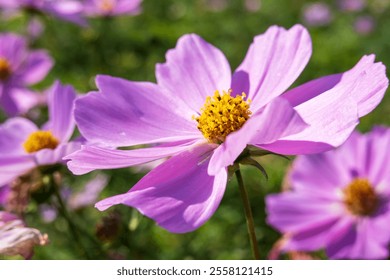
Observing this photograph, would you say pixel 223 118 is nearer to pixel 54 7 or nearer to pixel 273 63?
pixel 273 63

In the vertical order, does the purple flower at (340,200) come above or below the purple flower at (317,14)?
below


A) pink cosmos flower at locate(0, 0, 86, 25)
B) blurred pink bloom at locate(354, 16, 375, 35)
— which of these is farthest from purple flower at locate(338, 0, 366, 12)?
pink cosmos flower at locate(0, 0, 86, 25)

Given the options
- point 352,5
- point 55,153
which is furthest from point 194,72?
point 352,5

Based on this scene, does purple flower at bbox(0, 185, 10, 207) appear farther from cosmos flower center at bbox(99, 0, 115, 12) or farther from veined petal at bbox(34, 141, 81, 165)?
cosmos flower center at bbox(99, 0, 115, 12)

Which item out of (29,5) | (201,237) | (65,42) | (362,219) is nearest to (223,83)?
(362,219)

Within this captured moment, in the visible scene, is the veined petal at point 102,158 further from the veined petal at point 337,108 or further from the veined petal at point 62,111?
the veined petal at point 62,111

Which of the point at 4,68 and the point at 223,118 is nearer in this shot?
the point at 223,118

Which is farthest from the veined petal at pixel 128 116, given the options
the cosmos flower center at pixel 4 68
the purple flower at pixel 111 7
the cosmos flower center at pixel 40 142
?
the purple flower at pixel 111 7
